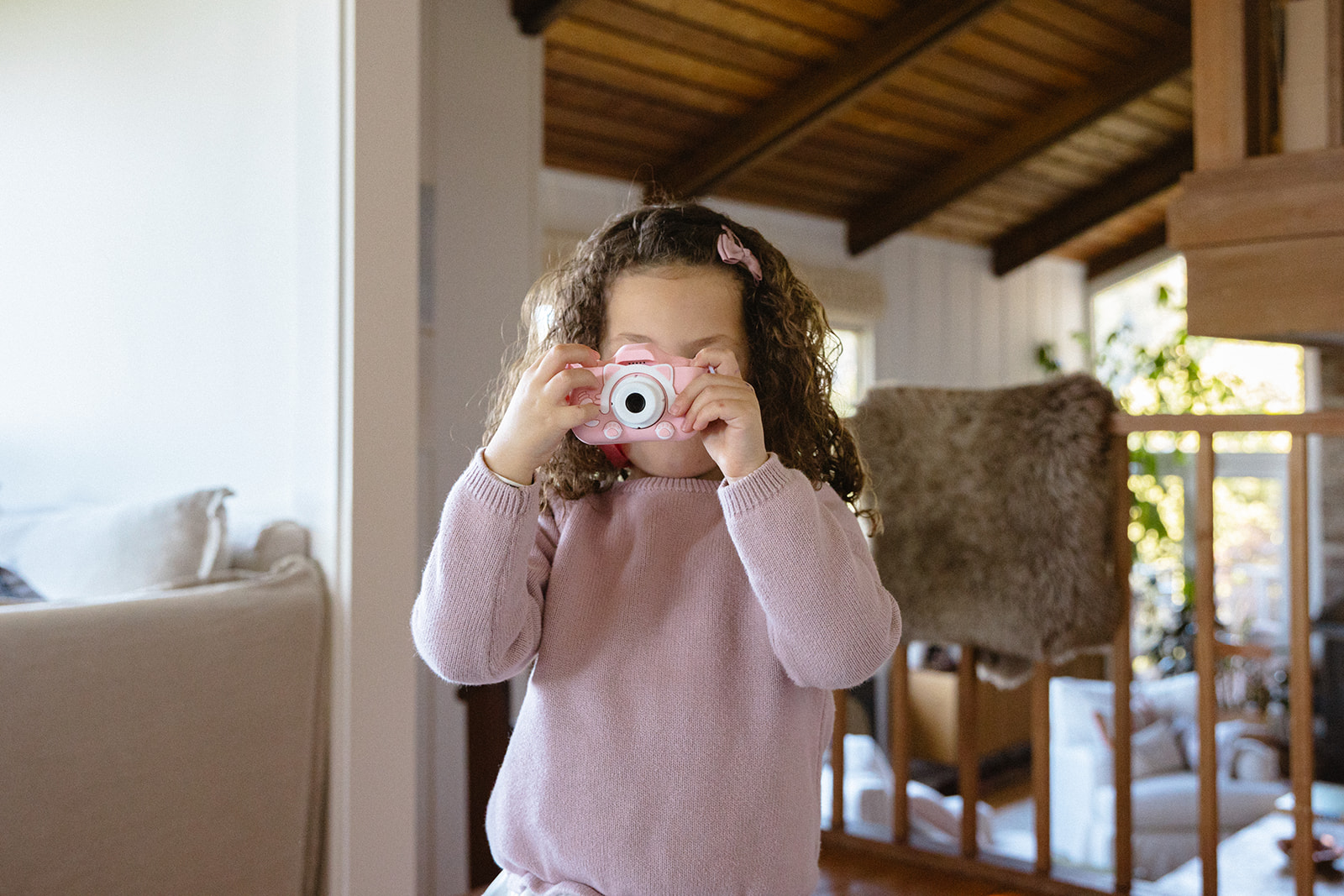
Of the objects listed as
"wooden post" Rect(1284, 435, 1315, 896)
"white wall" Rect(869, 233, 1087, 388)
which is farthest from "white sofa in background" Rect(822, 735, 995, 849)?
"white wall" Rect(869, 233, 1087, 388)

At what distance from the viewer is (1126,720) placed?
199cm

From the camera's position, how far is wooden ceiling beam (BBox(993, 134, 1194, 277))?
5941 mm

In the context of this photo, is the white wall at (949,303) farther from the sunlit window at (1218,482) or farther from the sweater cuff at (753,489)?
the sweater cuff at (753,489)

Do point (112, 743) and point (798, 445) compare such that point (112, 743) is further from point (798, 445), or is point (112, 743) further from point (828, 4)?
point (828, 4)

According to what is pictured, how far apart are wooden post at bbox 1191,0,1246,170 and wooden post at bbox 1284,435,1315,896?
68cm

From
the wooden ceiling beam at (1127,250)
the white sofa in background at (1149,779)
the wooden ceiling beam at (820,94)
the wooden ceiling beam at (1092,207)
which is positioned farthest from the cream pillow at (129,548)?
the wooden ceiling beam at (1127,250)

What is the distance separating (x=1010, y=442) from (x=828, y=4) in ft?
7.63

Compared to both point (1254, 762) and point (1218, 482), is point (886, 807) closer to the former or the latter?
point (1254, 762)

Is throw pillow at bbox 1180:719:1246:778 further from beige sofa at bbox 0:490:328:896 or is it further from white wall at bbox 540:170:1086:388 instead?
beige sofa at bbox 0:490:328:896

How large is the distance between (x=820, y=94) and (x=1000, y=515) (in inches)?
97.4

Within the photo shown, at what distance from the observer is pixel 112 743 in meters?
1.41

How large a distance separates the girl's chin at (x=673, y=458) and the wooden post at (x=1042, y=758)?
1301mm

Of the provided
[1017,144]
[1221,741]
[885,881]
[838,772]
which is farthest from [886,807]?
[1017,144]

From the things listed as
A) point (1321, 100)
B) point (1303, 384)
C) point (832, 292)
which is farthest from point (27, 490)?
point (1303, 384)
